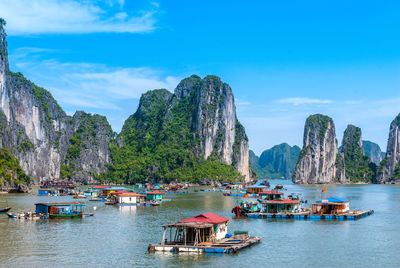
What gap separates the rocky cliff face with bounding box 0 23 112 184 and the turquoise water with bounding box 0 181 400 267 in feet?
281

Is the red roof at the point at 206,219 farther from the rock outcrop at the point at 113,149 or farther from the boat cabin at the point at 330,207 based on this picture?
the rock outcrop at the point at 113,149

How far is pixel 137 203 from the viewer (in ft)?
238

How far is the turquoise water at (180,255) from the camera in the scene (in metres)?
30.0

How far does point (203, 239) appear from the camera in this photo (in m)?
33.1

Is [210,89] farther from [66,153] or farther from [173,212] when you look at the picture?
[173,212]

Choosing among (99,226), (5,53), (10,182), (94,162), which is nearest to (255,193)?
(10,182)

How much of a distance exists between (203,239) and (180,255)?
284 cm

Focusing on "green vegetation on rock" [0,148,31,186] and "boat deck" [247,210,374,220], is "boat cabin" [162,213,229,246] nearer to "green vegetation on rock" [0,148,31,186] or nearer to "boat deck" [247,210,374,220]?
"boat deck" [247,210,374,220]

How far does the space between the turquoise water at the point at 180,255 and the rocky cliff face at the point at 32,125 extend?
85527 mm

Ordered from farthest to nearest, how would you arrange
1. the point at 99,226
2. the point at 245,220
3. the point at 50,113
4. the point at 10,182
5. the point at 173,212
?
the point at 50,113 < the point at 10,182 < the point at 173,212 < the point at 245,220 < the point at 99,226

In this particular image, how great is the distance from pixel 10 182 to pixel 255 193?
2152 inches

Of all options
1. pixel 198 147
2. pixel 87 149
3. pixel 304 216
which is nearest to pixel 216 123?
pixel 198 147

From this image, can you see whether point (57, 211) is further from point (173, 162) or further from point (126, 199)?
point (173, 162)

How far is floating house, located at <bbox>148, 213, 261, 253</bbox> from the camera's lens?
31406mm
